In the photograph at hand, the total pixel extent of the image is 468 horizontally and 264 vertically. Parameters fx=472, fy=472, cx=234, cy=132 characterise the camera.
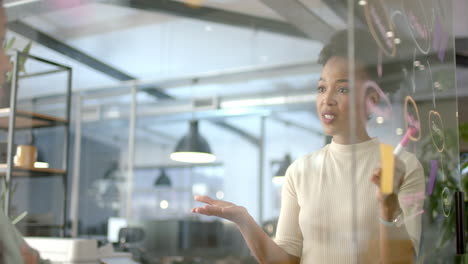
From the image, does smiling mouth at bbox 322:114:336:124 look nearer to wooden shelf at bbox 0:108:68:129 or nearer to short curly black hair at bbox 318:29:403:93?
short curly black hair at bbox 318:29:403:93

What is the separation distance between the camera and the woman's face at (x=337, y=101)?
37.4 inches

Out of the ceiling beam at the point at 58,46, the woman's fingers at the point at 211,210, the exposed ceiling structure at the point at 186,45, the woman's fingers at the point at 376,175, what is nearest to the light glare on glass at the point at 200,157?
the exposed ceiling structure at the point at 186,45

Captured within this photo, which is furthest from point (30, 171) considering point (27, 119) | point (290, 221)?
point (290, 221)

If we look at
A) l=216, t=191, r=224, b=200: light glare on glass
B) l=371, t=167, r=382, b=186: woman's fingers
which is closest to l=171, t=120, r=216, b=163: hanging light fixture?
l=216, t=191, r=224, b=200: light glare on glass

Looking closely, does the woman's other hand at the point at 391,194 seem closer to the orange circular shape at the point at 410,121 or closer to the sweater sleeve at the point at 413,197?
the sweater sleeve at the point at 413,197

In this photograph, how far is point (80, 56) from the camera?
4.26 ft

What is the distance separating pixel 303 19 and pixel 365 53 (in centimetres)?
29

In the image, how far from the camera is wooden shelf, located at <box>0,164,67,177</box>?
0.93 metres

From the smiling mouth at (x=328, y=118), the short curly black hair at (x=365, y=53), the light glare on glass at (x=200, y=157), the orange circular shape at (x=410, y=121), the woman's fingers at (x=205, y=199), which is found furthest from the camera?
the light glare on glass at (x=200, y=157)

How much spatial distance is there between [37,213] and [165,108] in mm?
895

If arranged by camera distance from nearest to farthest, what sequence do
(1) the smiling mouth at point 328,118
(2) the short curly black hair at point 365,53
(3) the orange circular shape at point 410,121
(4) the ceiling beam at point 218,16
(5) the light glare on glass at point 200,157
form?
(2) the short curly black hair at point 365,53 → (1) the smiling mouth at point 328,118 → (3) the orange circular shape at point 410,121 → (4) the ceiling beam at point 218,16 → (5) the light glare on glass at point 200,157

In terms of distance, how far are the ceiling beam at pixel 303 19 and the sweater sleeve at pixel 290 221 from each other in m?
Answer: 0.32

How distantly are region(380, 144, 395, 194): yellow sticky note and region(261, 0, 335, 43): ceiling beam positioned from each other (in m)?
0.28

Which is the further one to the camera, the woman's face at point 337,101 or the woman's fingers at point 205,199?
the woman's fingers at point 205,199
